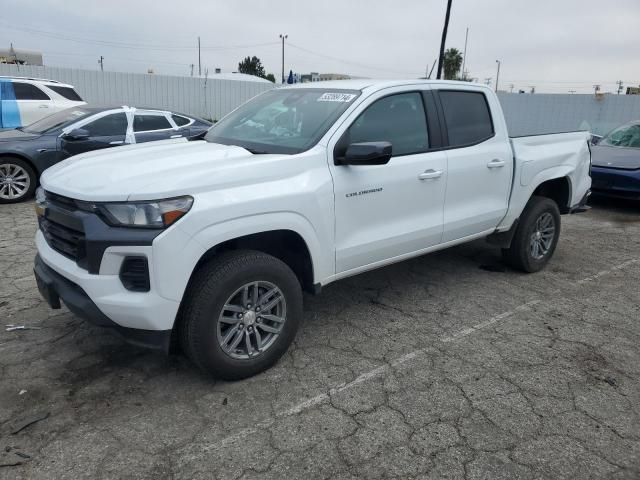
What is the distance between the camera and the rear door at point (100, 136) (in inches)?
311

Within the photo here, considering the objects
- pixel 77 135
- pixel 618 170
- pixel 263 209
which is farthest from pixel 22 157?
pixel 618 170

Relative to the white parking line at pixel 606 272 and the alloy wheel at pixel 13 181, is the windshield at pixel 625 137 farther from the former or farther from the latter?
the alloy wheel at pixel 13 181

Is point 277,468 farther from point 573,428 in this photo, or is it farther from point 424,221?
point 424,221

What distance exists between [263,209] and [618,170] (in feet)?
25.5

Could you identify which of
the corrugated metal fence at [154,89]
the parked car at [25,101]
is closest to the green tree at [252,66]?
the corrugated metal fence at [154,89]

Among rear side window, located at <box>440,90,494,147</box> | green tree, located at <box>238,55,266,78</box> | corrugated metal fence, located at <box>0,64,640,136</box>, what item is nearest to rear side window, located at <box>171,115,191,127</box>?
rear side window, located at <box>440,90,494,147</box>

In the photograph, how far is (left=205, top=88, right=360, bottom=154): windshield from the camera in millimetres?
3664

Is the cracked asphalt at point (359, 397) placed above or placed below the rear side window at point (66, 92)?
below

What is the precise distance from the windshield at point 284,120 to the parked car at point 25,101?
7.96 metres

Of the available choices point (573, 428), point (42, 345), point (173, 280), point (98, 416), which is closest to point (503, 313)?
point (573, 428)

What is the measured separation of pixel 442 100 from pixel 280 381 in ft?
8.86

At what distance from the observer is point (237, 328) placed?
3209 millimetres

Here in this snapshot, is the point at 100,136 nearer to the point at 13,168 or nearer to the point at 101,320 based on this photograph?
the point at 13,168

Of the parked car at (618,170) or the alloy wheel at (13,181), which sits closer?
the alloy wheel at (13,181)
